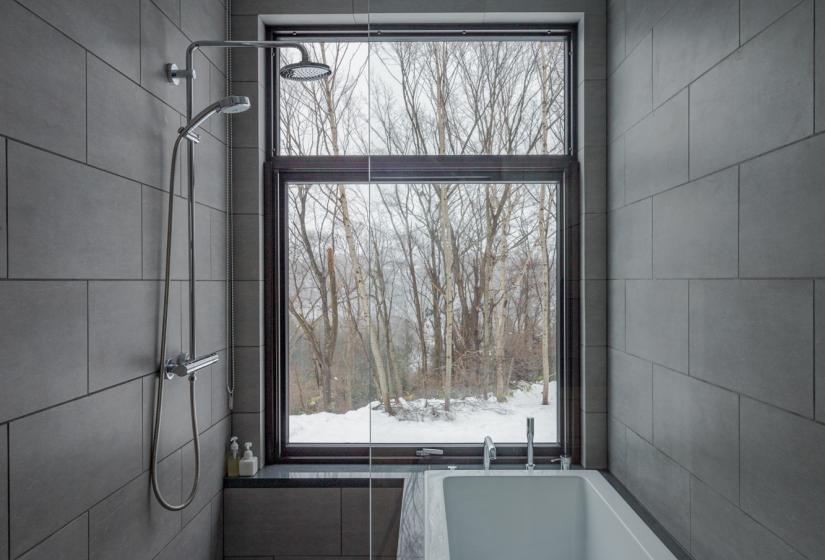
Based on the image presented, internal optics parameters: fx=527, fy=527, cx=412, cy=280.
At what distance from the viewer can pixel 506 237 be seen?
4.22ft

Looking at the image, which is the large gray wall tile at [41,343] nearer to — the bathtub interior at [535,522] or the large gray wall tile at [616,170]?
the bathtub interior at [535,522]

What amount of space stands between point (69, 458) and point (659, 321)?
1354 mm

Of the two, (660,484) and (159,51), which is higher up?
(159,51)

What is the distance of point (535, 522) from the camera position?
3.98 feet

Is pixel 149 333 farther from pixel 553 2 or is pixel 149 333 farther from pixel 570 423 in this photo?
pixel 553 2

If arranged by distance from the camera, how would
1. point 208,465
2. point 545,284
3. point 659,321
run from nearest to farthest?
point 659,321
point 545,284
point 208,465

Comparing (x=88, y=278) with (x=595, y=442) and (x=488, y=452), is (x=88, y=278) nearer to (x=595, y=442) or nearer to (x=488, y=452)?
(x=488, y=452)

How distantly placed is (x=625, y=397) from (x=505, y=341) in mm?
299

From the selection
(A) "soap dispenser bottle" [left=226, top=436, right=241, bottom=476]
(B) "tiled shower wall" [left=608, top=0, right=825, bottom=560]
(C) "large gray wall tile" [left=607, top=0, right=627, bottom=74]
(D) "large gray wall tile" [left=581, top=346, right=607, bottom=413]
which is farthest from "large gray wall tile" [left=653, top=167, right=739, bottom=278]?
(A) "soap dispenser bottle" [left=226, top=436, right=241, bottom=476]

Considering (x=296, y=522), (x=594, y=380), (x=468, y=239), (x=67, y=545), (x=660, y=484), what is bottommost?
(x=296, y=522)

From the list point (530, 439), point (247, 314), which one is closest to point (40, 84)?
point (247, 314)

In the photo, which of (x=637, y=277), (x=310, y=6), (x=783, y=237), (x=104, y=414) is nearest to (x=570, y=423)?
(x=637, y=277)

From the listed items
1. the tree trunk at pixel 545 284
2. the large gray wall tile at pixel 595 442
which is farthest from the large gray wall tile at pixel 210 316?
the large gray wall tile at pixel 595 442

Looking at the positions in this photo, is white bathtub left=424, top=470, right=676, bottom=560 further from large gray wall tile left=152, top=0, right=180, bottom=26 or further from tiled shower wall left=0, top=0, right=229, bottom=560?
large gray wall tile left=152, top=0, right=180, bottom=26
